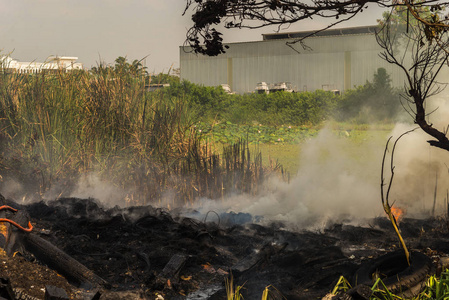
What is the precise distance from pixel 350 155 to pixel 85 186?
929 centimetres

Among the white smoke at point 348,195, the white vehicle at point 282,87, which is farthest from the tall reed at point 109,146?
the white vehicle at point 282,87

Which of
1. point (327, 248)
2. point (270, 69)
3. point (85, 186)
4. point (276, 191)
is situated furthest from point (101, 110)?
point (270, 69)

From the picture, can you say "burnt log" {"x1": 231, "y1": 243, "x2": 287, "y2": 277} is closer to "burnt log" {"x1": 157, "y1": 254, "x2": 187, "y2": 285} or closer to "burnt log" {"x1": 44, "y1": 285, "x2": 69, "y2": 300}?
"burnt log" {"x1": 157, "y1": 254, "x2": 187, "y2": 285}

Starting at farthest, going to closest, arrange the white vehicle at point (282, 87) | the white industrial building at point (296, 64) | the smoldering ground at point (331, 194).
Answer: the white industrial building at point (296, 64) → the white vehicle at point (282, 87) → the smoldering ground at point (331, 194)

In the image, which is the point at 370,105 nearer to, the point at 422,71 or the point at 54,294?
the point at 422,71

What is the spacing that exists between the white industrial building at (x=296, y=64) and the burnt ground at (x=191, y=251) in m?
29.0

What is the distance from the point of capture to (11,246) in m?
5.15

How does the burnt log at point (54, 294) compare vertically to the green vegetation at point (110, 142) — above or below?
below

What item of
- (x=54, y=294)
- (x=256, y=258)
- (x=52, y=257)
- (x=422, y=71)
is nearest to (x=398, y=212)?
(x=422, y=71)

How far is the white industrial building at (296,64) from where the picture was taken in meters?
36.6

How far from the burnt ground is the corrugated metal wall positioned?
29.3 m

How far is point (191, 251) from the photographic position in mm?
6648

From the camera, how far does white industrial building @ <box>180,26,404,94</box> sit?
36.6 meters

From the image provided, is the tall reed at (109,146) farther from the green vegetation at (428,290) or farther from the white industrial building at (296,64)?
the white industrial building at (296,64)
